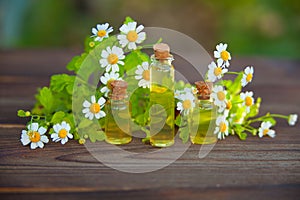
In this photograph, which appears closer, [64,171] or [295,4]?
[64,171]

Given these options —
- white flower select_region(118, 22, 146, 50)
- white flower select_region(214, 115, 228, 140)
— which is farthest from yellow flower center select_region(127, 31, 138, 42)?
white flower select_region(214, 115, 228, 140)

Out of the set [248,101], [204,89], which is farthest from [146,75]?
[248,101]

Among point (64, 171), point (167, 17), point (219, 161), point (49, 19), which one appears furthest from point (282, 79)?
point (49, 19)

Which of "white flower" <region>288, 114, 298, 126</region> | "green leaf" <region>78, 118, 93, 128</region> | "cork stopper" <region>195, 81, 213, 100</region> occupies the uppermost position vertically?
"cork stopper" <region>195, 81, 213, 100</region>

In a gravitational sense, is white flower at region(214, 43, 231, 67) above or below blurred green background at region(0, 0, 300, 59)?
below

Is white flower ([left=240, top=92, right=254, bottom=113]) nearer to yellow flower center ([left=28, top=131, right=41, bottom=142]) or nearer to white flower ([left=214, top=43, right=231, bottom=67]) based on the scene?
white flower ([left=214, top=43, right=231, bottom=67])

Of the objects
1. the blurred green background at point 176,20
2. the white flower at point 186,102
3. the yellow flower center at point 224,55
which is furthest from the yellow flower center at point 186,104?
the blurred green background at point 176,20

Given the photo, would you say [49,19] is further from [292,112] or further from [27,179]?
[27,179]

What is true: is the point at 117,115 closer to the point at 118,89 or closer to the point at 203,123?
the point at 118,89
